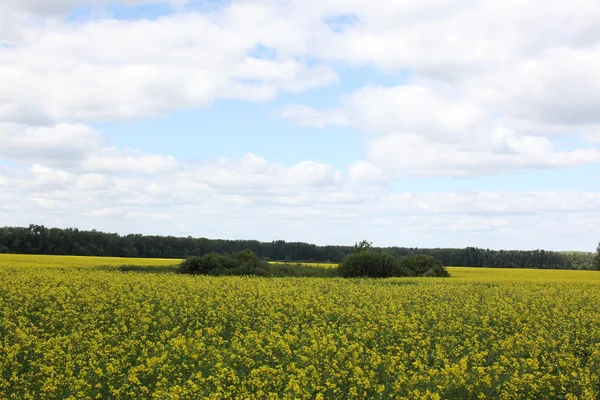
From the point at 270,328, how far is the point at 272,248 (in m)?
92.8

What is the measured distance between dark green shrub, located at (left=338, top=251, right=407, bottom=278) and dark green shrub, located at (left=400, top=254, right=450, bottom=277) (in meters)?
2.10

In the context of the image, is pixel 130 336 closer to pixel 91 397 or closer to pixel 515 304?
pixel 91 397

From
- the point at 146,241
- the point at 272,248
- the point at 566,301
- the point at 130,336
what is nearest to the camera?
the point at 130,336

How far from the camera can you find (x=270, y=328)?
1969 cm

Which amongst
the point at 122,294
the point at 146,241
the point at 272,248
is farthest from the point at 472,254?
the point at 122,294

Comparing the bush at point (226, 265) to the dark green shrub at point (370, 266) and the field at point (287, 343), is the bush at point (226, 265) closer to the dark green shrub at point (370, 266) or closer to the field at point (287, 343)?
the dark green shrub at point (370, 266)

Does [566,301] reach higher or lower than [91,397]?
higher

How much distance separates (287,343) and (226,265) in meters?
36.8

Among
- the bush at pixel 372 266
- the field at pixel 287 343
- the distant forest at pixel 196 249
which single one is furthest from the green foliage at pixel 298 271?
the distant forest at pixel 196 249

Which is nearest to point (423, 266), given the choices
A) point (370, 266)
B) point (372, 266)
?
point (372, 266)

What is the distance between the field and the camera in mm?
13203

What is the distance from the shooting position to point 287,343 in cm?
1595

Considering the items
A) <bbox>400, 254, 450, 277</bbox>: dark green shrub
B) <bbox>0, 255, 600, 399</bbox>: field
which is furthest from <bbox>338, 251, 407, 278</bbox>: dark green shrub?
<bbox>0, 255, 600, 399</bbox>: field

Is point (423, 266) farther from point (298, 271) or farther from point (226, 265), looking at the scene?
point (226, 265)
